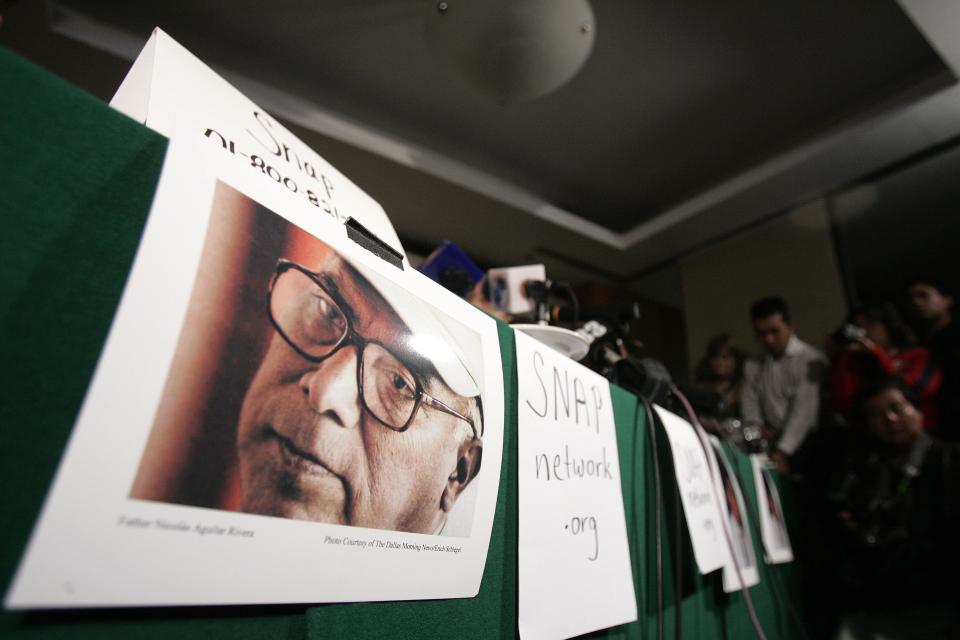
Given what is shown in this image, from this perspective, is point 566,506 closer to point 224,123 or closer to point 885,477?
point 224,123

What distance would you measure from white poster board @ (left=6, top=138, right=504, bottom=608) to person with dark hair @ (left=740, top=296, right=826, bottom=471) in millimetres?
2415

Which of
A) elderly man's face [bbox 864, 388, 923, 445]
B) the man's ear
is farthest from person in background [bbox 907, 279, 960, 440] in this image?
the man's ear

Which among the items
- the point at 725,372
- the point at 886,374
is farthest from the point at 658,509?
the point at 725,372

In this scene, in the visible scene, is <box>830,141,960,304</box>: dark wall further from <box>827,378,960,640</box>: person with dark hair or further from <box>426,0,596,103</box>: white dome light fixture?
<box>426,0,596,103</box>: white dome light fixture

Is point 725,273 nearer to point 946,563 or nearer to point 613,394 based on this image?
point 946,563

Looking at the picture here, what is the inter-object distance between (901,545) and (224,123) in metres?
1.98

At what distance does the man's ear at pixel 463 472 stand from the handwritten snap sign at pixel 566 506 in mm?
57

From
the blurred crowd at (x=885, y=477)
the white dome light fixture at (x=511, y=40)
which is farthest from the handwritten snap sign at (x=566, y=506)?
the white dome light fixture at (x=511, y=40)

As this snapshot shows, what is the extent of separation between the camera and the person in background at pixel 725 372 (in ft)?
9.64

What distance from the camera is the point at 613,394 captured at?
57cm

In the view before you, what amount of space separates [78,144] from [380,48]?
2.38m

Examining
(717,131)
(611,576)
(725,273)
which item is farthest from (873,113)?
(611,576)

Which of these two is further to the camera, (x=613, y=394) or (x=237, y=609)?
(x=613, y=394)

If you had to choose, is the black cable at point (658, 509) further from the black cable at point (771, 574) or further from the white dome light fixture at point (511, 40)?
the white dome light fixture at point (511, 40)
